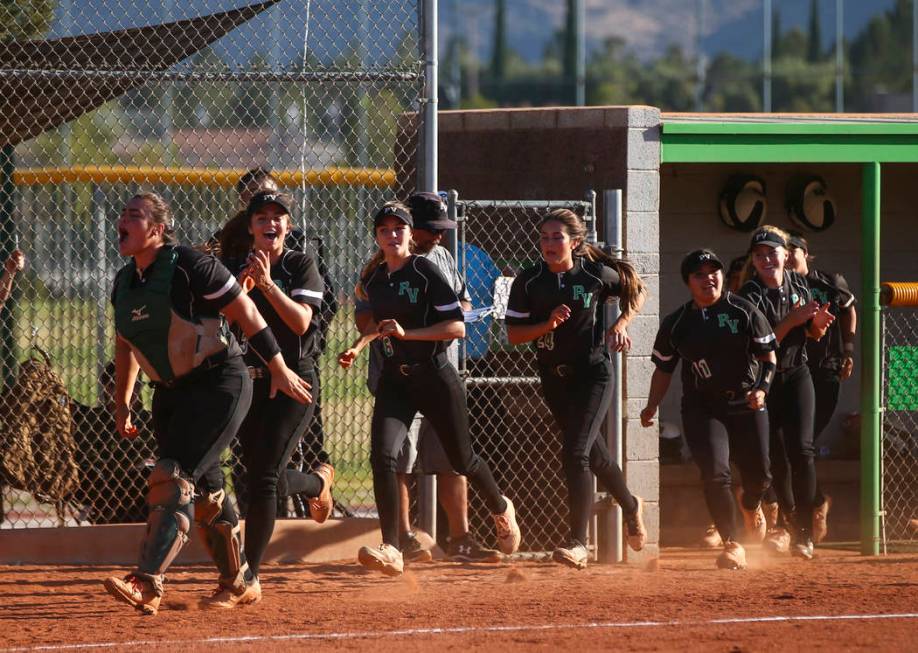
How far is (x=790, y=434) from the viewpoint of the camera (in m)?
8.98

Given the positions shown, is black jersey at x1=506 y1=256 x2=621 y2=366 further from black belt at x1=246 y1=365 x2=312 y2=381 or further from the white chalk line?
the white chalk line

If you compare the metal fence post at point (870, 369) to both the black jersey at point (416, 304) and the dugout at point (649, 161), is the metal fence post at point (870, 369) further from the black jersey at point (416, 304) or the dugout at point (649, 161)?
the black jersey at point (416, 304)

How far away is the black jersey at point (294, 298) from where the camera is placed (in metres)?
7.05

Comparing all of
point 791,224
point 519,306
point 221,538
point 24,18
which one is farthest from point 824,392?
point 24,18

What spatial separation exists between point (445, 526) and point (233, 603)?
2.46m

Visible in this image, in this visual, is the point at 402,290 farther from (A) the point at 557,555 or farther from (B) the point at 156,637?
(B) the point at 156,637

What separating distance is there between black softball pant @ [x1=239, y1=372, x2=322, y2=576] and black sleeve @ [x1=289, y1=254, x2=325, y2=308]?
1.25ft

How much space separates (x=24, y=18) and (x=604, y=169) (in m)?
3.60

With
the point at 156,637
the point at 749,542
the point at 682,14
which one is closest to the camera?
the point at 156,637

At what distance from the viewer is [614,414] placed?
8.77 metres

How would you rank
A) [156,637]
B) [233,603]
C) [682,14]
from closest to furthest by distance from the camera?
[156,637], [233,603], [682,14]

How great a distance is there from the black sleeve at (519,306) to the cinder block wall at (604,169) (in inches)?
38.9

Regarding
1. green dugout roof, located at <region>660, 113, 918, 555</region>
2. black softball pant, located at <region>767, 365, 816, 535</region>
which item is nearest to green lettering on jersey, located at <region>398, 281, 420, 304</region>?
green dugout roof, located at <region>660, 113, 918, 555</region>

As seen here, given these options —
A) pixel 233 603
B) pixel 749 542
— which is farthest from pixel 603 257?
pixel 233 603
